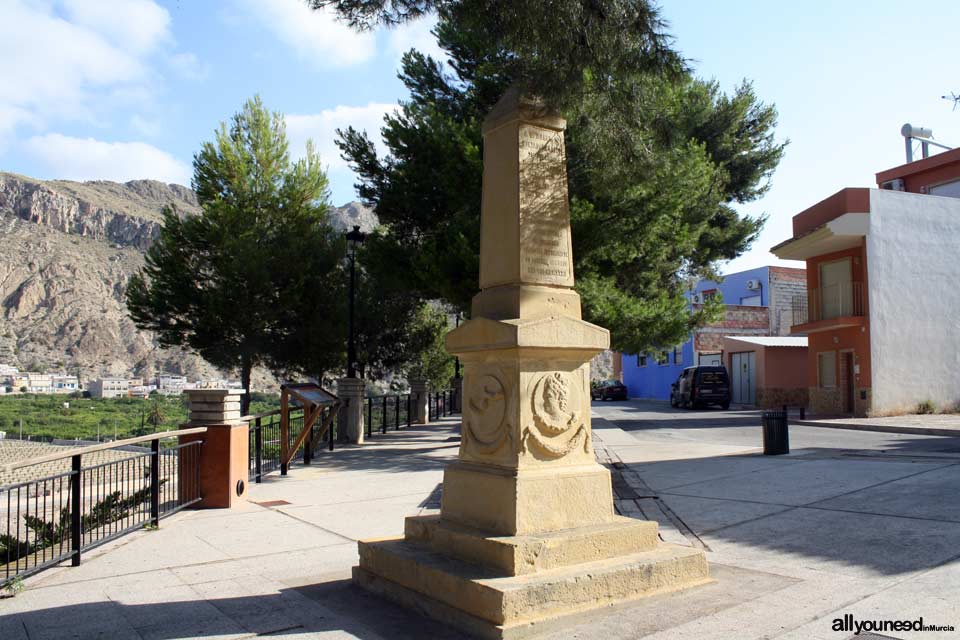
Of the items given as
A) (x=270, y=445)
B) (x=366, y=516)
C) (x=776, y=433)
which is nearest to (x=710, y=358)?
(x=776, y=433)

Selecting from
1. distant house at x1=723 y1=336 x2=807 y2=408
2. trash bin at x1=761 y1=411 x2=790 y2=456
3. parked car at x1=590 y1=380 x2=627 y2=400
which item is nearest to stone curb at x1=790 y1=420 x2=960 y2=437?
trash bin at x1=761 y1=411 x2=790 y2=456

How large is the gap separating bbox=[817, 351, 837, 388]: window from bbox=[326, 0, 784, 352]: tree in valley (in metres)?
6.04

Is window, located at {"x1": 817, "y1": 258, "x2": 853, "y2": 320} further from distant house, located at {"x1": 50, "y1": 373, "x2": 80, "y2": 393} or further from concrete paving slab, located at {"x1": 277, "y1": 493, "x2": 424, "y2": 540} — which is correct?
distant house, located at {"x1": 50, "y1": 373, "x2": 80, "y2": 393}

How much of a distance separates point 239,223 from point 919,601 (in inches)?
882

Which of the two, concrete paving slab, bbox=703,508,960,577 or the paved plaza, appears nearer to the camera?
the paved plaza

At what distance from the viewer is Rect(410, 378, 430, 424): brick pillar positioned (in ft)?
83.3

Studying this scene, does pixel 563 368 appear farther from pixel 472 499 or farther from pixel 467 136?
pixel 467 136

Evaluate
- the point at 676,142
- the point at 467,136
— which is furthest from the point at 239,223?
the point at 676,142

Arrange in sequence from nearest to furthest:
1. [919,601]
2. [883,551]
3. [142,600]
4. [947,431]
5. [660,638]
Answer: [660,638] → [919,601] → [142,600] → [883,551] → [947,431]

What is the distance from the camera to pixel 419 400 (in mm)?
25359

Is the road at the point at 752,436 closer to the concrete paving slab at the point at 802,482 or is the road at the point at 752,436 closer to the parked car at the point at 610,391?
the concrete paving slab at the point at 802,482

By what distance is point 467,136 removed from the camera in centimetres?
1573

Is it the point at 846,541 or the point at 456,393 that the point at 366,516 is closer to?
the point at 846,541

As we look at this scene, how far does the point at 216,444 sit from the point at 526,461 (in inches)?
216
